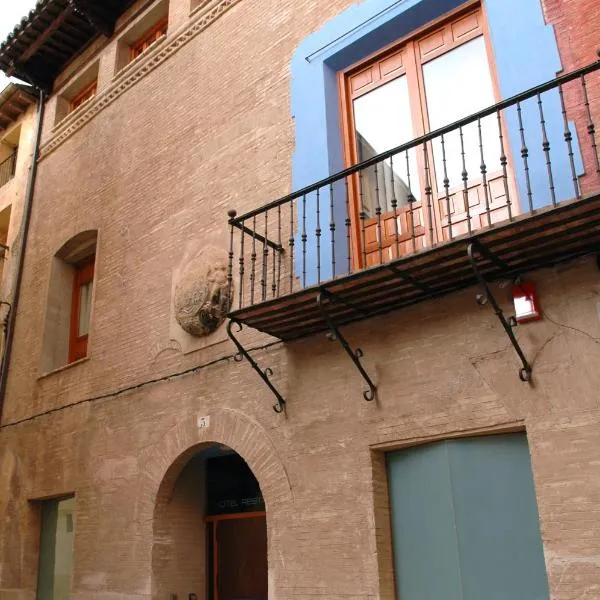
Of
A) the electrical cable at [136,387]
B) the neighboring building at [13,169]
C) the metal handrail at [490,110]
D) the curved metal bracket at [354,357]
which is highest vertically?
the neighboring building at [13,169]

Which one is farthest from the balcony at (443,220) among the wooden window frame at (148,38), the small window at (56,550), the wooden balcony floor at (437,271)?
the wooden window frame at (148,38)

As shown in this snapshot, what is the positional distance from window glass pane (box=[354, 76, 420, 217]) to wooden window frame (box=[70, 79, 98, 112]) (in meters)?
5.93

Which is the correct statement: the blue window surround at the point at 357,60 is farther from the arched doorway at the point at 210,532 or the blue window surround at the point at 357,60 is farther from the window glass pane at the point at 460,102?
the arched doorway at the point at 210,532

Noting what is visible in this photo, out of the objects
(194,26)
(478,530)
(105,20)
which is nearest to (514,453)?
(478,530)

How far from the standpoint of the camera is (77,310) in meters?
10.1

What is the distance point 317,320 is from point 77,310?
5.40 metres

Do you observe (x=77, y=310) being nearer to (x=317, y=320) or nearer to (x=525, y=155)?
(x=317, y=320)

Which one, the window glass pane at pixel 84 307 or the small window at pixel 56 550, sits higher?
the window glass pane at pixel 84 307

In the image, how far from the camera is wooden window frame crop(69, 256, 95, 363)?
968 centimetres

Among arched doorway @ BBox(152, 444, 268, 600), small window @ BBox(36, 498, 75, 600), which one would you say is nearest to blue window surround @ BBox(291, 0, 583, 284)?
arched doorway @ BBox(152, 444, 268, 600)

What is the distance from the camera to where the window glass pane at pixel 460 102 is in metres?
5.99

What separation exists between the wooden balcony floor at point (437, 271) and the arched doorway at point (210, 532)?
A: 1.83 metres

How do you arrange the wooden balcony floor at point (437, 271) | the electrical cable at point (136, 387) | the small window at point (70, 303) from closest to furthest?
1. the wooden balcony floor at point (437, 271)
2. the electrical cable at point (136, 387)
3. the small window at point (70, 303)

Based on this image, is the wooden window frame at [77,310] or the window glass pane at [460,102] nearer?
the window glass pane at [460,102]
